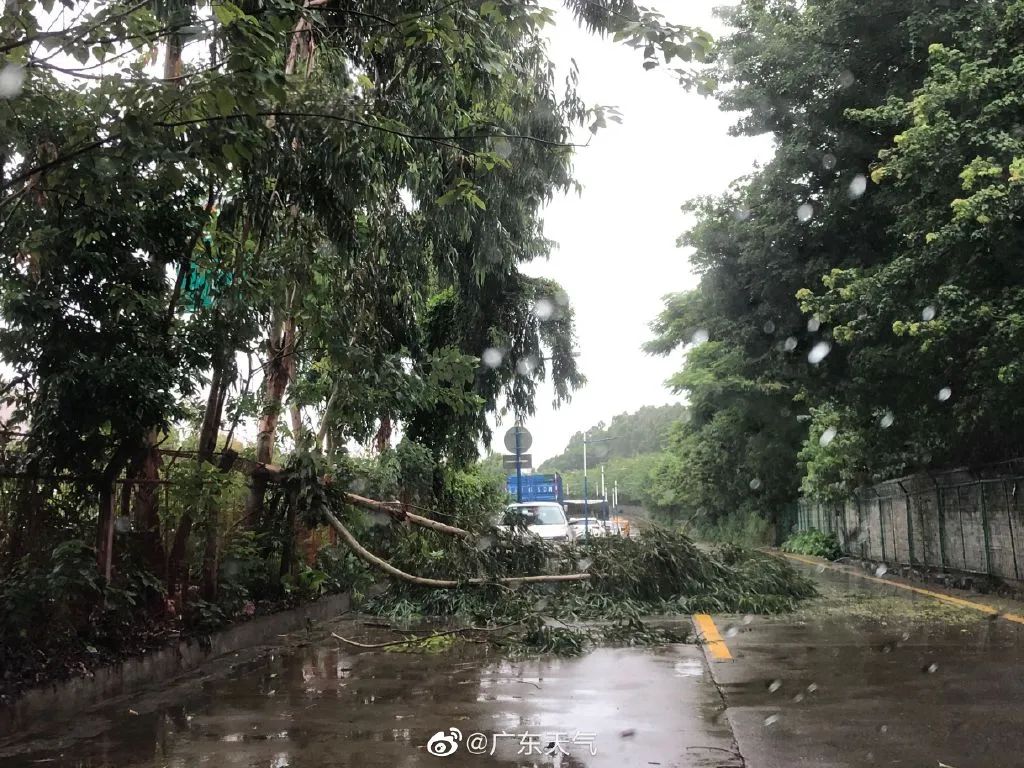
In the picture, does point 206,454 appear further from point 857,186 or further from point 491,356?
point 857,186

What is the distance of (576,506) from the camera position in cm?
6512

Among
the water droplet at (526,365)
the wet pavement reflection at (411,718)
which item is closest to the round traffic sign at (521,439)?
the water droplet at (526,365)

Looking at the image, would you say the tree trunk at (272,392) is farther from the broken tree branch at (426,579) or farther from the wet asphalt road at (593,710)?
the wet asphalt road at (593,710)

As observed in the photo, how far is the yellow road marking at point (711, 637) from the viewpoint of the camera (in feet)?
27.6

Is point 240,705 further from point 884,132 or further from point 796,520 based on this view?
point 796,520

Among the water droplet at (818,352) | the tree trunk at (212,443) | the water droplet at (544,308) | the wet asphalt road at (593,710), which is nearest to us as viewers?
the wet asphalt road at (593,710)

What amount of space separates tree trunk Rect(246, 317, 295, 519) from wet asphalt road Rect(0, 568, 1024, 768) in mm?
2004

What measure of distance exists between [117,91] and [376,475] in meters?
7.81

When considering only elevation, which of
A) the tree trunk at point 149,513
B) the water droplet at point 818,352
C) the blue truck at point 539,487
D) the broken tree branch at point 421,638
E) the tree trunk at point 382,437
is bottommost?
the broken tree branch at point 421,638

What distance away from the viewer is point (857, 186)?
15.4 meters

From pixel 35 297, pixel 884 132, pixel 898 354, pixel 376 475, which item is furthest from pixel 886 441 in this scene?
pixel 35 297

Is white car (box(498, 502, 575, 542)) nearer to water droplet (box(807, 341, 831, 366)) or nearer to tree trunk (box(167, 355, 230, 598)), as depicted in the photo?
water droplet (box(807, 341, 831, 366))

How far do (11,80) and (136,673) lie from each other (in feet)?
15.1

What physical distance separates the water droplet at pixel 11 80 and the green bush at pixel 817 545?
23642 millimetres
